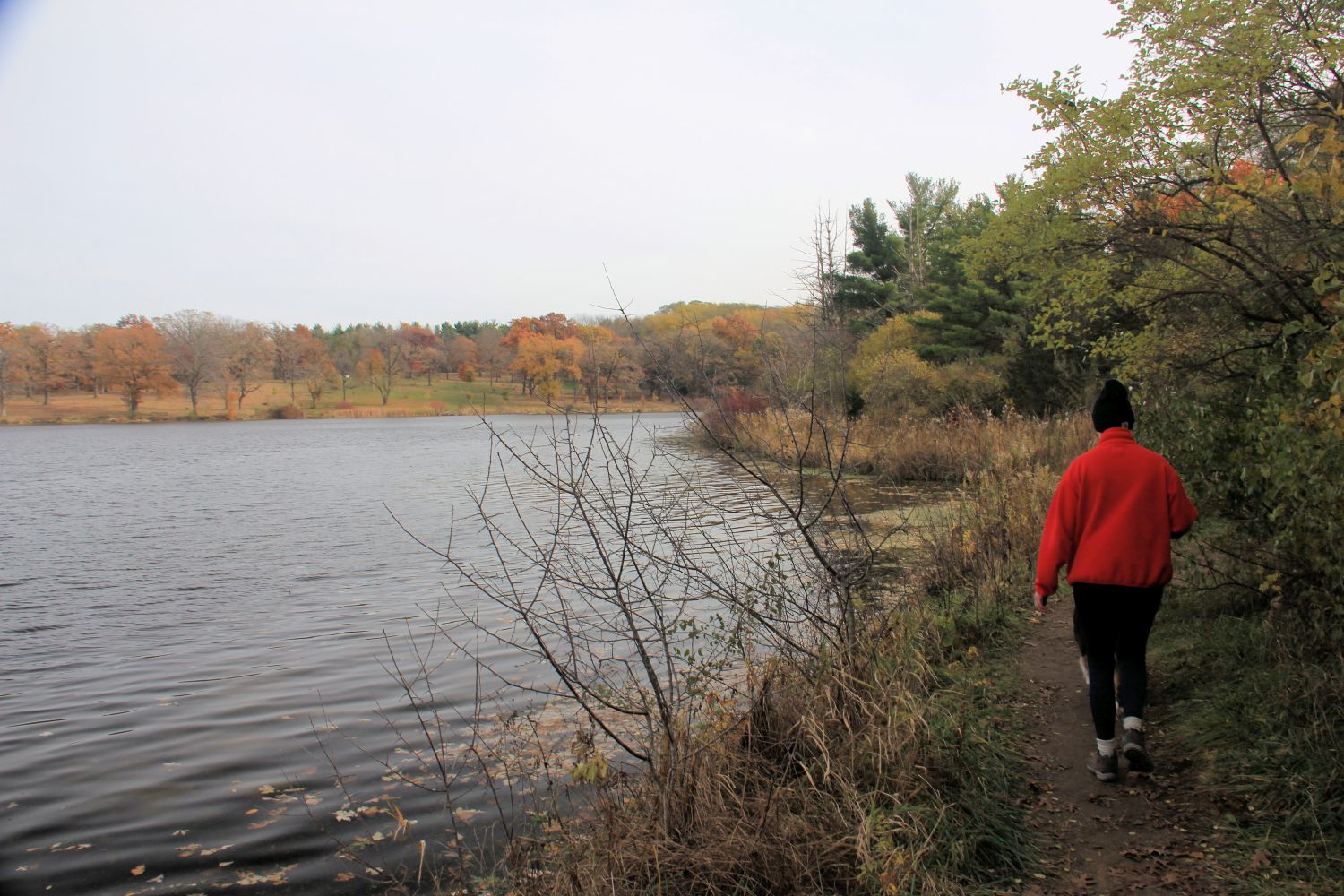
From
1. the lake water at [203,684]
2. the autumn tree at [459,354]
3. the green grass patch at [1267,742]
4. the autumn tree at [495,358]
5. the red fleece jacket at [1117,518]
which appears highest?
the autumn tree at [459,354]

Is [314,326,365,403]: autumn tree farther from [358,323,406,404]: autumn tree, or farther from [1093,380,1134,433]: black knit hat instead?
[1093,380,1134,433]: black knit hat

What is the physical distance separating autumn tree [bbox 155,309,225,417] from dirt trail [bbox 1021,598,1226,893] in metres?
88.9

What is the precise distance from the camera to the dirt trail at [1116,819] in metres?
3.50

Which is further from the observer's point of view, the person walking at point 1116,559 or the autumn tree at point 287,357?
the autumn tree at point 287,357

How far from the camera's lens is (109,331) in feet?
260

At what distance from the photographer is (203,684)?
8.85m

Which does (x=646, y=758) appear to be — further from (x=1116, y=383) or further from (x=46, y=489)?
(x=46, y=489)

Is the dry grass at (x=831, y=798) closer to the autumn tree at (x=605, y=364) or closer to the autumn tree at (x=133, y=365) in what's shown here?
the autumn tree at (x=605, y=364)

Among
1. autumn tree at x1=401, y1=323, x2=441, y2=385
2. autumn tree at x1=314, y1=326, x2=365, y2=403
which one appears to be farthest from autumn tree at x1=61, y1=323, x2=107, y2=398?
autumn tree at x1=401, y1=323, x2=441, y2=385

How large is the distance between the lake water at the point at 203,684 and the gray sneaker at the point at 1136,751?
3524 millimetres

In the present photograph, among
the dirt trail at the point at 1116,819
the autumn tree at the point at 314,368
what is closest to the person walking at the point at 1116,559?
the dirt trail at the point at 1116,819

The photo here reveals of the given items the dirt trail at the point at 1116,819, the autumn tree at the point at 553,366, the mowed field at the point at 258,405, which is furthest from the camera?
the mowed field at the point at 258,405

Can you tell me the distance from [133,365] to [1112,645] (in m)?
89.6

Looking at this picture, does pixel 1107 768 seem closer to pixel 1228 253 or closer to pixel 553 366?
pixel 1228 253
